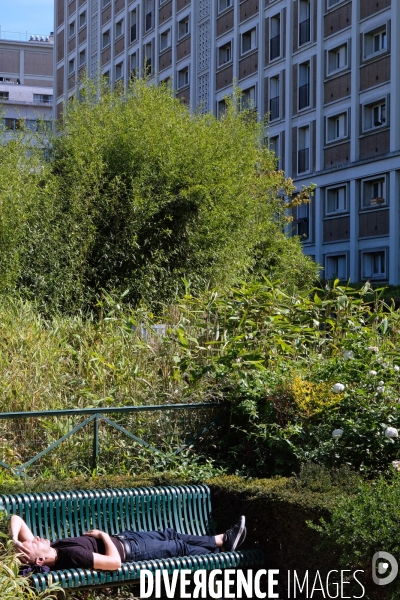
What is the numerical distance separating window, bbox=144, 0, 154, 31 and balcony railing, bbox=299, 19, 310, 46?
12.9 m

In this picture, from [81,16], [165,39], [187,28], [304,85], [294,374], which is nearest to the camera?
[294,374]

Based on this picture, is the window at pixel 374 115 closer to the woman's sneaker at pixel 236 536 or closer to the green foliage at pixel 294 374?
the green foliage at pixel 294 374

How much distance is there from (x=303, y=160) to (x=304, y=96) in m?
2.37

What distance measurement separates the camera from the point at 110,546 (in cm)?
557

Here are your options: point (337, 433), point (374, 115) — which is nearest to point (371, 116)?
point (374, 115)

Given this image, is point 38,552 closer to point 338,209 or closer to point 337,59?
point 338,209

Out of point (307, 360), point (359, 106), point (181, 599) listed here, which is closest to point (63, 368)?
point (307, 360)

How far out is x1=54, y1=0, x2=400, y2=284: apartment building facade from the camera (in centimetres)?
2870

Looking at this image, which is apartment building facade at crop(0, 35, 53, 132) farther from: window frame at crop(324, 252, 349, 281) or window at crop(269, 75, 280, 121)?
window frame at crop(324, 252, 349, 281)

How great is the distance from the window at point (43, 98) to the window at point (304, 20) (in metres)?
42.0

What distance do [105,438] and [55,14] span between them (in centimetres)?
5328

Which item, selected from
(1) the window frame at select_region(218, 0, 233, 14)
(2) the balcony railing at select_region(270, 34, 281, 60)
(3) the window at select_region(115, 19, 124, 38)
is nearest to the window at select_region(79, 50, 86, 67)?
(3) the window at select_region(115, 19, 124, 38)

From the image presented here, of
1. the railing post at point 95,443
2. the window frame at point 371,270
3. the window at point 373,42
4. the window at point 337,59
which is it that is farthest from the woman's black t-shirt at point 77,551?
the window at point 337,59

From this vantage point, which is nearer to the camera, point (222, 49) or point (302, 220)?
point (302, 220)
